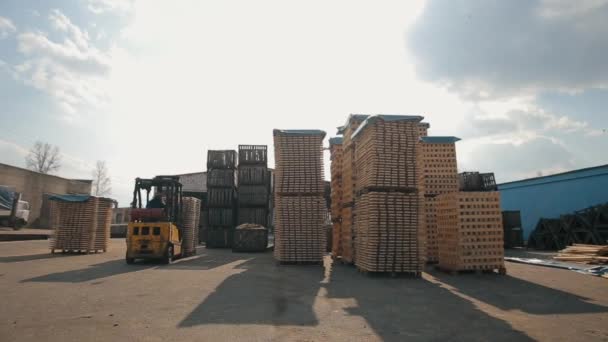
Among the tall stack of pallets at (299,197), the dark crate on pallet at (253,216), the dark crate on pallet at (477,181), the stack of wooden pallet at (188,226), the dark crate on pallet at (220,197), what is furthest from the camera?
the dark crate on pallet at (220,197)

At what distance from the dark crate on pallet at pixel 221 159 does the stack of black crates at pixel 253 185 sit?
69cm

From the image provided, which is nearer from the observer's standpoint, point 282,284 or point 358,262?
point 282,284

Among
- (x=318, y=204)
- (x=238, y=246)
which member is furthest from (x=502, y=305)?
(x=238, y=246)

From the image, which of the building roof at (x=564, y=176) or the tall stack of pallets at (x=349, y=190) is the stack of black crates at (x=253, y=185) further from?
the building roof at (x=564, y=176)

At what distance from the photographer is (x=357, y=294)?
6820 mm

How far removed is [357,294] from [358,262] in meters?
3.18

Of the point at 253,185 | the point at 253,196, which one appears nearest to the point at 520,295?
the point at 253,196

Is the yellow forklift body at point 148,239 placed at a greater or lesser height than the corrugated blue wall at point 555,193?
lesser

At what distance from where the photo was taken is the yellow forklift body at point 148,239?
10.9 meters

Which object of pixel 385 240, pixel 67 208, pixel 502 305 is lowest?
pixel 502 305

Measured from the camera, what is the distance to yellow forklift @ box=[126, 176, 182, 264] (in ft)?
36.0

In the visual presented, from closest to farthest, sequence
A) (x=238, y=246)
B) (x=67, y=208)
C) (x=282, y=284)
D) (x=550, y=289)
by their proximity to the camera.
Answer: (x=550, y=289), (x=282, y=284), (x=67, y=208), (x=238, y=246)

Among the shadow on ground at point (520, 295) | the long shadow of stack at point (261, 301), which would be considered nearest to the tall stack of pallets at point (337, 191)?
the long shadow of stack at point (261, 301)

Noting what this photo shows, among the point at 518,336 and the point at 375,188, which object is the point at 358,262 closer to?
the point at 375,188
